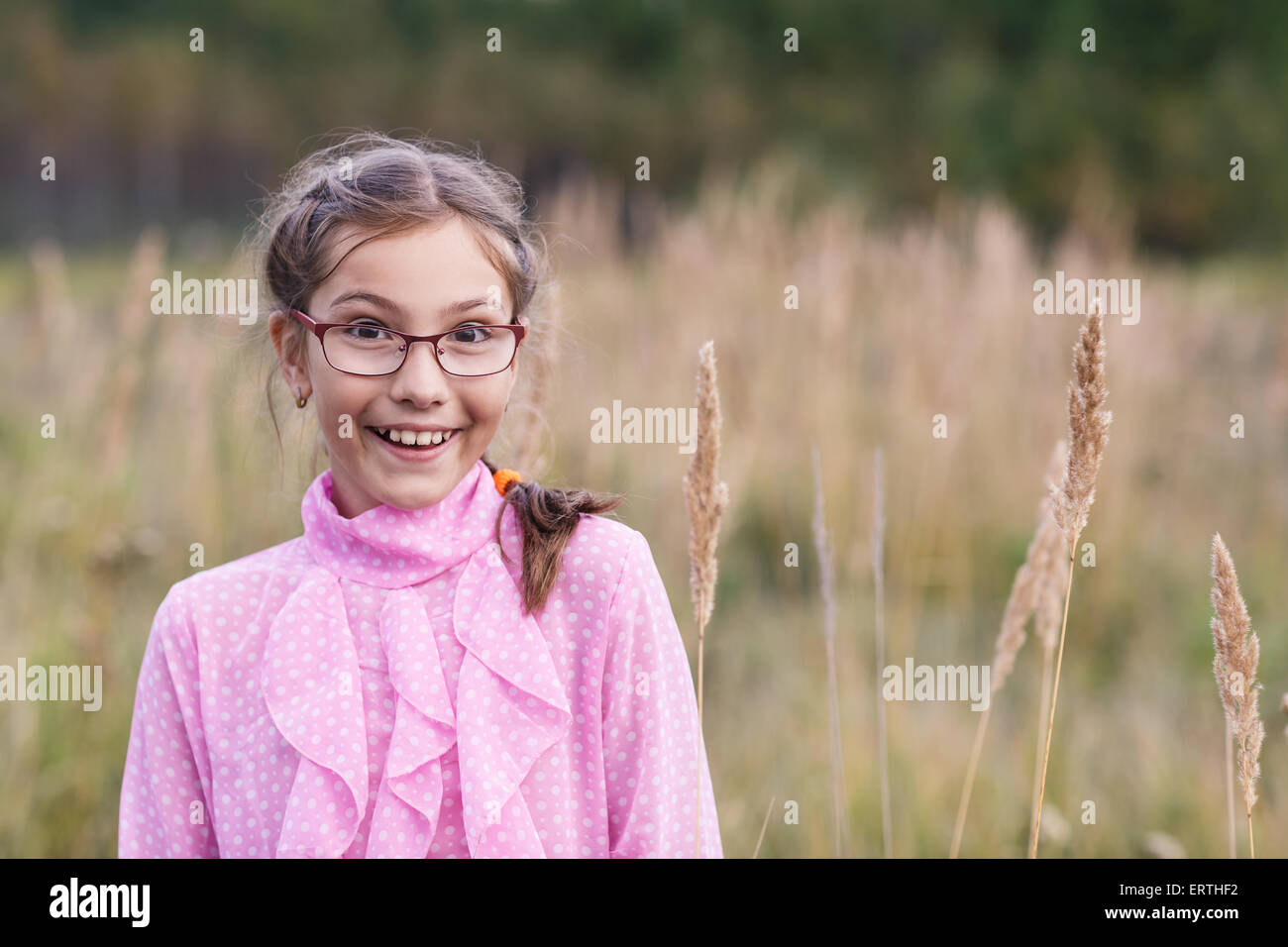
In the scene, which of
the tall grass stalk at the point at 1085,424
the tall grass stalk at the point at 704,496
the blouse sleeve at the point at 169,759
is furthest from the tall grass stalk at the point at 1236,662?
the blouse sleeve at the point at 169,759

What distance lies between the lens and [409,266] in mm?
1081

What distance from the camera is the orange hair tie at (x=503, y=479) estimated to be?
1.18 m

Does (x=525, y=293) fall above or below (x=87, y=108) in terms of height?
below

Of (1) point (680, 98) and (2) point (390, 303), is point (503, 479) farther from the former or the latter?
(1) point (680, 98)

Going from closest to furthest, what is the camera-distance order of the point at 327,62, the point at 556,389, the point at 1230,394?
1. the point at 556,389
2. the point at 1230,394
3. the point at 327,62

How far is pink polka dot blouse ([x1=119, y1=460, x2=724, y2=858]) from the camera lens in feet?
3.43

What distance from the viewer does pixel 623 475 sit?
10.5ft

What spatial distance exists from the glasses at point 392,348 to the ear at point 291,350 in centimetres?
7

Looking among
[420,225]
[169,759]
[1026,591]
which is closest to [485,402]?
[420,225]

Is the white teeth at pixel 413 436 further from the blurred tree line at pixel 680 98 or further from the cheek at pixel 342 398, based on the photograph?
the blurred tree line at pixel 680 98

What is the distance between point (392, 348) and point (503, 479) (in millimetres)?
193
